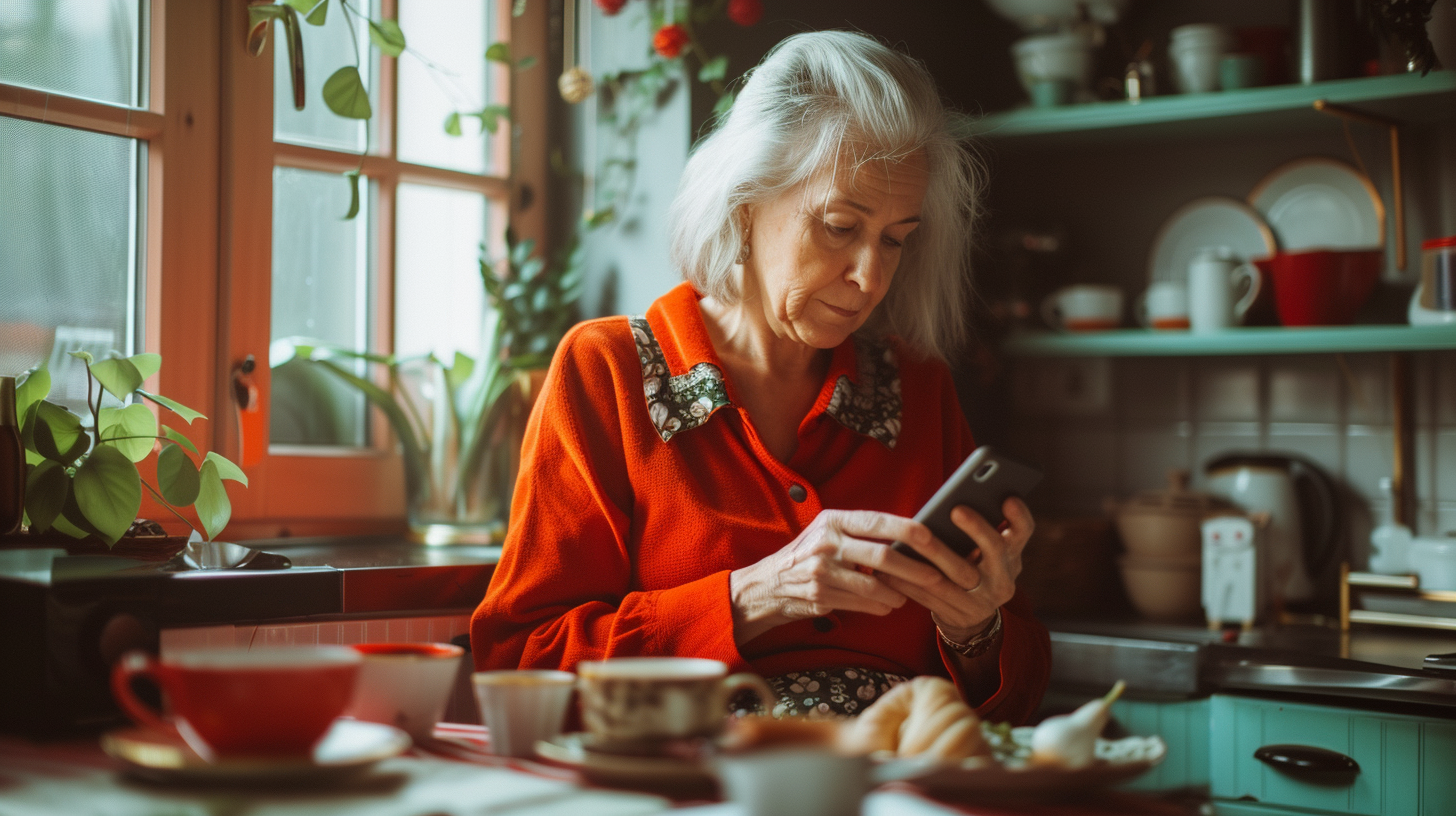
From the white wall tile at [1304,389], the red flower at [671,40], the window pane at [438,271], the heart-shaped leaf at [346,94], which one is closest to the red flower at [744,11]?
the red flower at [671,40]

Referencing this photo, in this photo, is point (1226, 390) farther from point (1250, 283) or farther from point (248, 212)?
point (248, 212)

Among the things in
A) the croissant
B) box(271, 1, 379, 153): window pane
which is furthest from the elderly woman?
box(271, 1, 379, 153): window pane

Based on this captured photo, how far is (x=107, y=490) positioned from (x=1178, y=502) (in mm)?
1743

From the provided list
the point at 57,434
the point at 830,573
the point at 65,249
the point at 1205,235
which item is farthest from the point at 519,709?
the point at 1205,235

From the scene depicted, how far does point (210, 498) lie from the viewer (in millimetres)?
1342

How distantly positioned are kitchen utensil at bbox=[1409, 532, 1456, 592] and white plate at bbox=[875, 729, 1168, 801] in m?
1.47

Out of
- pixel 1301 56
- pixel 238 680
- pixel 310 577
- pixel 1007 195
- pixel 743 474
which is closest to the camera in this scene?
pixel 238 680

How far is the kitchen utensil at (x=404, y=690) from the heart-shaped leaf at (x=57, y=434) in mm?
475

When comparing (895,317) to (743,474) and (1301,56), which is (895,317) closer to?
(743,474)

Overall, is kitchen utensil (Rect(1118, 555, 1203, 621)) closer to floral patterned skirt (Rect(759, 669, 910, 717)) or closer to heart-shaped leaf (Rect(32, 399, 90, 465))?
floral patterned skirt (Rect(759, 669, 910, 717))

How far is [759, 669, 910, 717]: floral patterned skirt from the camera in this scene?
1296mm

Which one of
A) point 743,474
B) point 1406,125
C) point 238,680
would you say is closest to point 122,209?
point 743,474

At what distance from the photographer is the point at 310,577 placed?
4.42ft

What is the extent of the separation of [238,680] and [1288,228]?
7.09 feet
